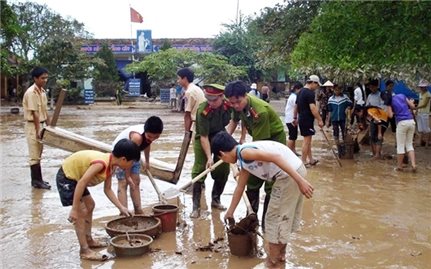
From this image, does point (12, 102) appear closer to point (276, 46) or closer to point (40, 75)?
point (276, 46)

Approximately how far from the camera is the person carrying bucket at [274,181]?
4.16m

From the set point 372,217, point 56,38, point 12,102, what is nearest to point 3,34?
point 56,38

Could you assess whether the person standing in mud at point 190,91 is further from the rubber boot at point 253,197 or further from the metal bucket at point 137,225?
the metal bucket at point 137,225

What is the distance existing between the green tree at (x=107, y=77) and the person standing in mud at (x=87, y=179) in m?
31.9

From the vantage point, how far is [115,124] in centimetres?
1969

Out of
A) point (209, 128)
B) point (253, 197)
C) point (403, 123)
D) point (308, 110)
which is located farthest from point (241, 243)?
point (403, 123)

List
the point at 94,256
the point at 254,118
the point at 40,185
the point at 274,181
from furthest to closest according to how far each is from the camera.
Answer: the point at 40,185, the point at 254,118, the point at 94,256, the point at 274,181

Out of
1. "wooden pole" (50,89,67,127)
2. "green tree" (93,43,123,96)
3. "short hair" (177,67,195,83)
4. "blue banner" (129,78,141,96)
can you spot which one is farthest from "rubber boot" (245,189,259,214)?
"blue banner" (129,78,141,96)

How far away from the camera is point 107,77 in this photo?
3762 centimetres

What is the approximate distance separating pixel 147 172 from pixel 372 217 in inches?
113

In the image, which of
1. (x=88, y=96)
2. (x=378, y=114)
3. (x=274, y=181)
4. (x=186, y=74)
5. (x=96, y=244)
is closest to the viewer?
(x=274, y=181)

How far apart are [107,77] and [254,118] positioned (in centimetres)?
3373

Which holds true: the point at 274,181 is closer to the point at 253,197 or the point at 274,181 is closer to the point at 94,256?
the point at 253,197

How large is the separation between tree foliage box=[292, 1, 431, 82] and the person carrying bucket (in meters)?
5.46
